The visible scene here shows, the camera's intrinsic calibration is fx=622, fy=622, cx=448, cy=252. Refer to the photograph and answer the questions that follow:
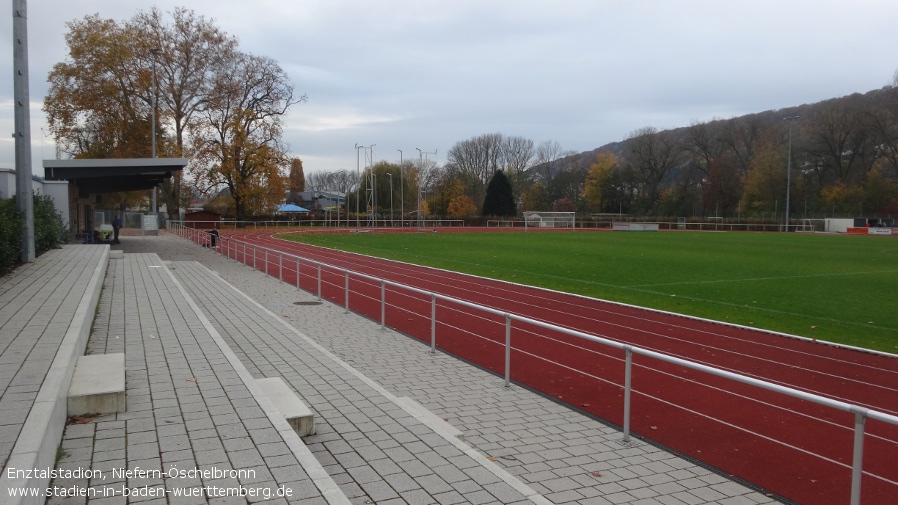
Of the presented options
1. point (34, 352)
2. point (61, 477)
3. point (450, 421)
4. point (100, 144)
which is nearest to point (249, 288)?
point (34, 352)

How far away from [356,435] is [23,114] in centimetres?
1496

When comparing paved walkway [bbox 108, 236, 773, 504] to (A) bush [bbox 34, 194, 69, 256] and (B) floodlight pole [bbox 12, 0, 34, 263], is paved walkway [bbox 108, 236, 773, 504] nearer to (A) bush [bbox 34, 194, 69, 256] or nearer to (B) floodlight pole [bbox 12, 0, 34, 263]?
(B) floodlight pole [bbox 12, 0, 34, 263]

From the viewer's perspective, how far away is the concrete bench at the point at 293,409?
5.34 meters

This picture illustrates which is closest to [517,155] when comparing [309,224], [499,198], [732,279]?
[499,198]

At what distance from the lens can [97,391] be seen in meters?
5.21

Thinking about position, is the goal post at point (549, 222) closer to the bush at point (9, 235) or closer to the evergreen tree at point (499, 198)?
the evergreen tree at point (499, 198)

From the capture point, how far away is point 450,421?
649 cm

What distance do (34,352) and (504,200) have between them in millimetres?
87263

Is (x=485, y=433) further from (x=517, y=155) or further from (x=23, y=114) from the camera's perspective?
(x=517, y=155)

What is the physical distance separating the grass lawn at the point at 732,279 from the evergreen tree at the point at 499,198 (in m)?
56.8

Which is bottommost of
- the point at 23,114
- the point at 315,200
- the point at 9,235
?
the point at 9,235

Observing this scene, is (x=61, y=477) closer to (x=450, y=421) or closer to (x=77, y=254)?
(x=450, y=421)

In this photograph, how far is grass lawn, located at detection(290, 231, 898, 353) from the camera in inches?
543

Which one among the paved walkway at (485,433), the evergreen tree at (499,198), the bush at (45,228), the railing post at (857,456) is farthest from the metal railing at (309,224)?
the railing post at (857,456)
